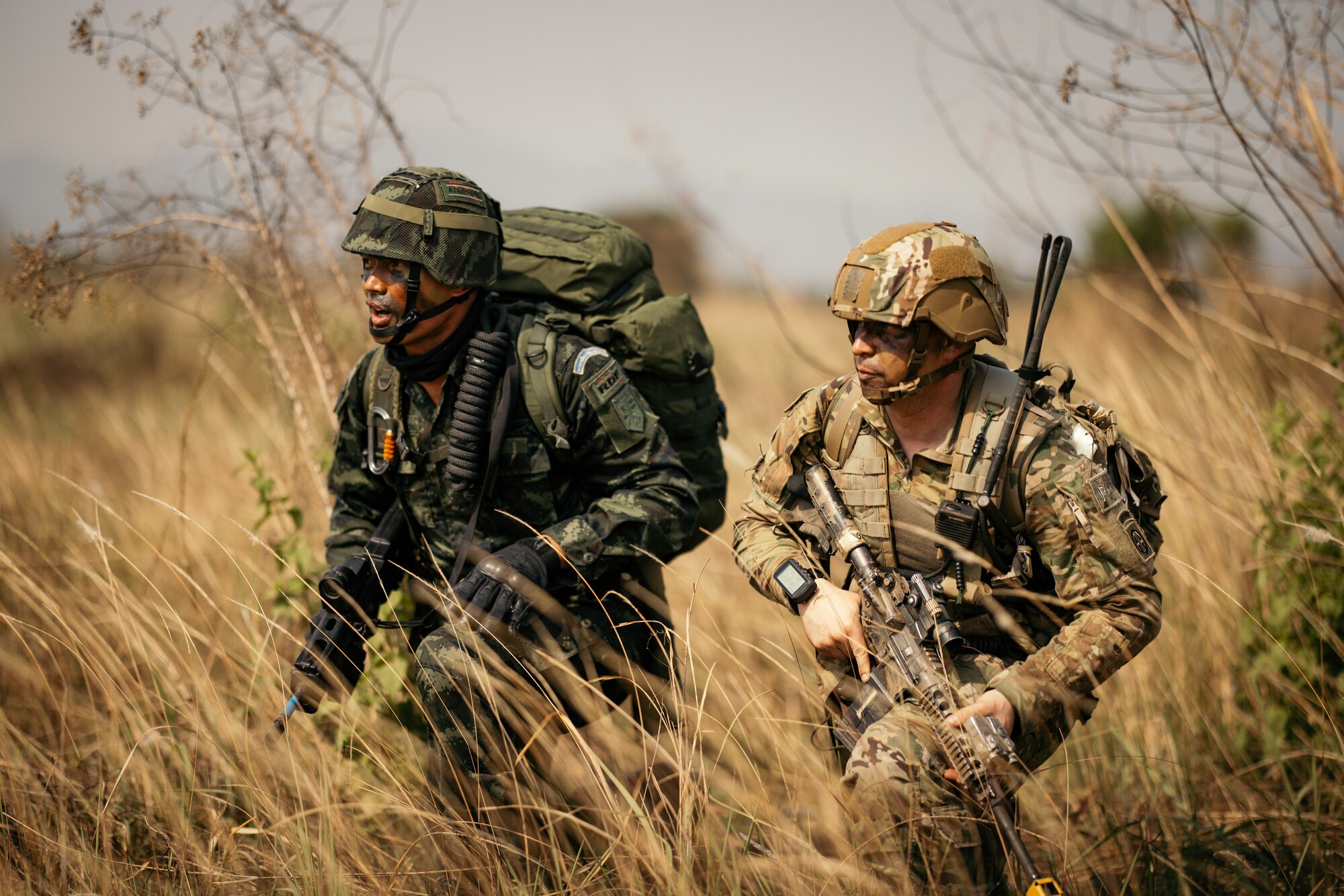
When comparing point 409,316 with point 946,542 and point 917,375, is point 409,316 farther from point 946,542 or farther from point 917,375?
point 946,542

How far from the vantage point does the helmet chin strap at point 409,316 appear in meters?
2.93

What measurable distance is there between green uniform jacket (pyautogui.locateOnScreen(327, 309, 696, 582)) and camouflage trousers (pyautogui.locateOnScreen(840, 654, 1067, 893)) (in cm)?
92

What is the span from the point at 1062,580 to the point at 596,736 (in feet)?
4.59

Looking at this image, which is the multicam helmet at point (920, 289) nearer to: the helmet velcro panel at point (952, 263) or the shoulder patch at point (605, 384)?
the helmet velcro panel at point (952, 263)

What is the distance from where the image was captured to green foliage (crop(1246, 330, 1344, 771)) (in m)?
3.33

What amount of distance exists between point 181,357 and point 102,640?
9.63m

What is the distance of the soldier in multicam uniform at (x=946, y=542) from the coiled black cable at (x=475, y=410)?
34.7 inches

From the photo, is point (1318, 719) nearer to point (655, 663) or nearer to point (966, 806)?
point (966, 806)

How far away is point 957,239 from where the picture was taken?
95.3 inches

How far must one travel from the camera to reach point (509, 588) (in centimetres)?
274

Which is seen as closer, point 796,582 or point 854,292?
point 854,292

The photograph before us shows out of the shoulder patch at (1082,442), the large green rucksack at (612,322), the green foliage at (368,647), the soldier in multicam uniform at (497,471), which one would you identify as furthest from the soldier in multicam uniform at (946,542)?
the green foliage at (368,647)

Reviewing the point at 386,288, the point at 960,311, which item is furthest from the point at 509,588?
the point at 960,311

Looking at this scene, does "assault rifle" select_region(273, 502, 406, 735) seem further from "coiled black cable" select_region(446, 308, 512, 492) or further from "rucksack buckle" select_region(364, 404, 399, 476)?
"coiled black cable" select_region(446, 308, 512, 492)
